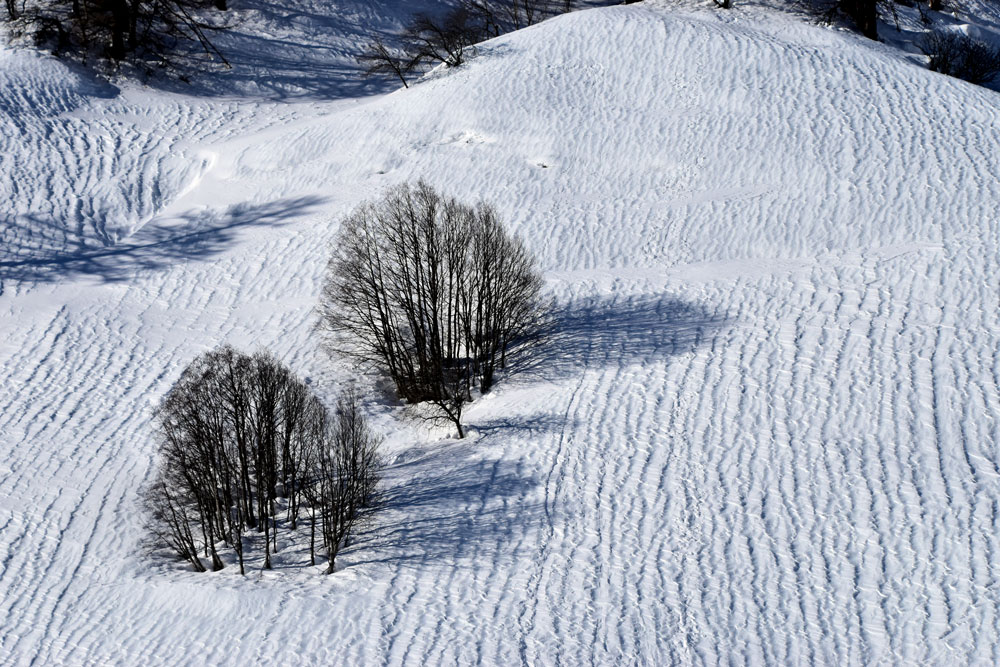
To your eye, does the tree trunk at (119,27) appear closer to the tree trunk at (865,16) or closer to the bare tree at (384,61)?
the bare tree at (384,61)

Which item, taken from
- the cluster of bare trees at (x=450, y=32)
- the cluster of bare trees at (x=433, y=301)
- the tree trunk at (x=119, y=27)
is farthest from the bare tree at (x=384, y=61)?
the cluster of bare trees at (x=433, y=301)

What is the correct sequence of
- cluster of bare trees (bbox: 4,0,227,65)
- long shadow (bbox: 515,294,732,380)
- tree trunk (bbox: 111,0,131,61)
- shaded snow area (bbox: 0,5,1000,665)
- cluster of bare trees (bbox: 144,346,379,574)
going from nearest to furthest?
shaded snow area (bbox: 0,5,1000,665), cluster of bare trees (bbox: 144,346,379,574), long shadow (bbox: 515,294,732,380), tree trunk (bbox: 111,0,131,61), cluster of bare trees (bbox: 4,0,227,65)

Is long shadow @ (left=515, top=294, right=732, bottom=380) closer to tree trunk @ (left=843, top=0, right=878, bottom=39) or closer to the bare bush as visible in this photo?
the bare bush

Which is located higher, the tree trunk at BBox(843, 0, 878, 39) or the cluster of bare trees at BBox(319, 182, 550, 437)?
the tree trunk at BBox(843, 0, 878, 39)

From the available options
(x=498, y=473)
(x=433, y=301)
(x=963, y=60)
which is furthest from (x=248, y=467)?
(x=963, y=60)

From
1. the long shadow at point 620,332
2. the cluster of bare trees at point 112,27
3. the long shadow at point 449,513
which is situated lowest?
the long shadow at point 449,513

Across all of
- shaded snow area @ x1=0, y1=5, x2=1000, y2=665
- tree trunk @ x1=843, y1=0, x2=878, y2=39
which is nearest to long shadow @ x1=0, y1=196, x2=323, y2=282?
shaded snow area @ x1=0, y1=5, x2=1000, y2=665

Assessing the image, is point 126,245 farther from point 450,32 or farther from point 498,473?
point 450,32
